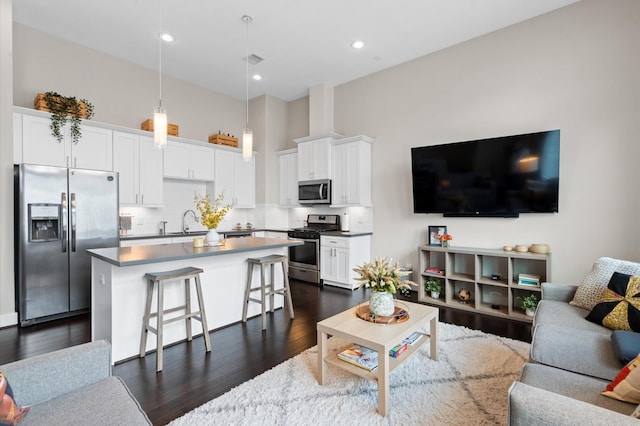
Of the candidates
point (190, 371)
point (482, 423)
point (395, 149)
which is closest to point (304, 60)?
point (395, 149)

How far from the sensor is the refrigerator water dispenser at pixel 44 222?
348cm

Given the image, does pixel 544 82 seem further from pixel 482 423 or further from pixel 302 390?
pixel 302 390

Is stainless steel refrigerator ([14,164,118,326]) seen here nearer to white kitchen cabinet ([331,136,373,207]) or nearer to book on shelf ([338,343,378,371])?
white kitchen cabinet ([331,136,373,207])

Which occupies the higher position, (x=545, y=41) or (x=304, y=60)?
(x=304, y=60)

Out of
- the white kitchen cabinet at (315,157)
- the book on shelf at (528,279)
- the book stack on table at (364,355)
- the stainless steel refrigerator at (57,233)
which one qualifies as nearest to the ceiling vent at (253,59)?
the white kitchen cabinet at (315,157)

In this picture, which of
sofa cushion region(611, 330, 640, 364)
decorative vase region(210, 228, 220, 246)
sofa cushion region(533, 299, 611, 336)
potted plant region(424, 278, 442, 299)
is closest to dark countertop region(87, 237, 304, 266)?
decorative vase region(210, 228, 220, 246)

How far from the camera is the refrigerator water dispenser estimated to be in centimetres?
348

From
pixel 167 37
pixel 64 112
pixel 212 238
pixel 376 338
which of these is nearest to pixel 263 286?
pixel 212 238

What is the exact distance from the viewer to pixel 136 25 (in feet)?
12.8

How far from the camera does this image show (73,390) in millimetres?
1474

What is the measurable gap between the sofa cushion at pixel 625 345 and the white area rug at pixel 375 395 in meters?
0.72

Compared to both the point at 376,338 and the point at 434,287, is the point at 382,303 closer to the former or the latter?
the point at 376,338

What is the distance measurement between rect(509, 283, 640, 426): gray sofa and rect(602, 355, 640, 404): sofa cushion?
0.02 meters

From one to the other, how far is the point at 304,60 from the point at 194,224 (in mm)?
3414
